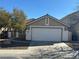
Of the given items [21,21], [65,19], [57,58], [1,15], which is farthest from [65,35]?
[57,58]

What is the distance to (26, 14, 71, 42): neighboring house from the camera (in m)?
37.6

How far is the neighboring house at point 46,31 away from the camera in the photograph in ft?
123

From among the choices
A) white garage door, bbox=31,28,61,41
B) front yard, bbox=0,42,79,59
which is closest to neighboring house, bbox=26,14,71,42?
white garage door, bbox=31,28,61,41

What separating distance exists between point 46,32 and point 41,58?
21063mm

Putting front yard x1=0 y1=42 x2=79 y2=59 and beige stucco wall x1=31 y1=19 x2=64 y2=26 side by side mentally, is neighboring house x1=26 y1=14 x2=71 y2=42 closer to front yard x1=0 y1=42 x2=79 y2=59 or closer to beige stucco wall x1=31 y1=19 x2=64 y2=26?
beige stucco wall x1=31 y1=19 x2=64 y2=26

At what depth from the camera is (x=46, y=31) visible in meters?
37.7

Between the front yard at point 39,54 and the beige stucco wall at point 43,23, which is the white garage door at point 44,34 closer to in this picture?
the beige stucco wall at point 43,23

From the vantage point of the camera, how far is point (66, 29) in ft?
125

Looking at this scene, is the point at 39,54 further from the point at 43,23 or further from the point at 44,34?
the point at 43,23

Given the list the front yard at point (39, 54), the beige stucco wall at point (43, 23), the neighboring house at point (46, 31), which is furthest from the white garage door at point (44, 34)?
the front yard at point (39, 54)

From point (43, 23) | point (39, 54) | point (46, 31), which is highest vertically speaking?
point (43, 23)

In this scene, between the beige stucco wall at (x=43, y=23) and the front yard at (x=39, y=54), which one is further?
the beige stucco wall at (x=43, y=23)

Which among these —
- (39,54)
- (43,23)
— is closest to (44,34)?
(43,23)

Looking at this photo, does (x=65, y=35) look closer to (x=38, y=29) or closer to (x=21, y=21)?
(x=38, y=29)
